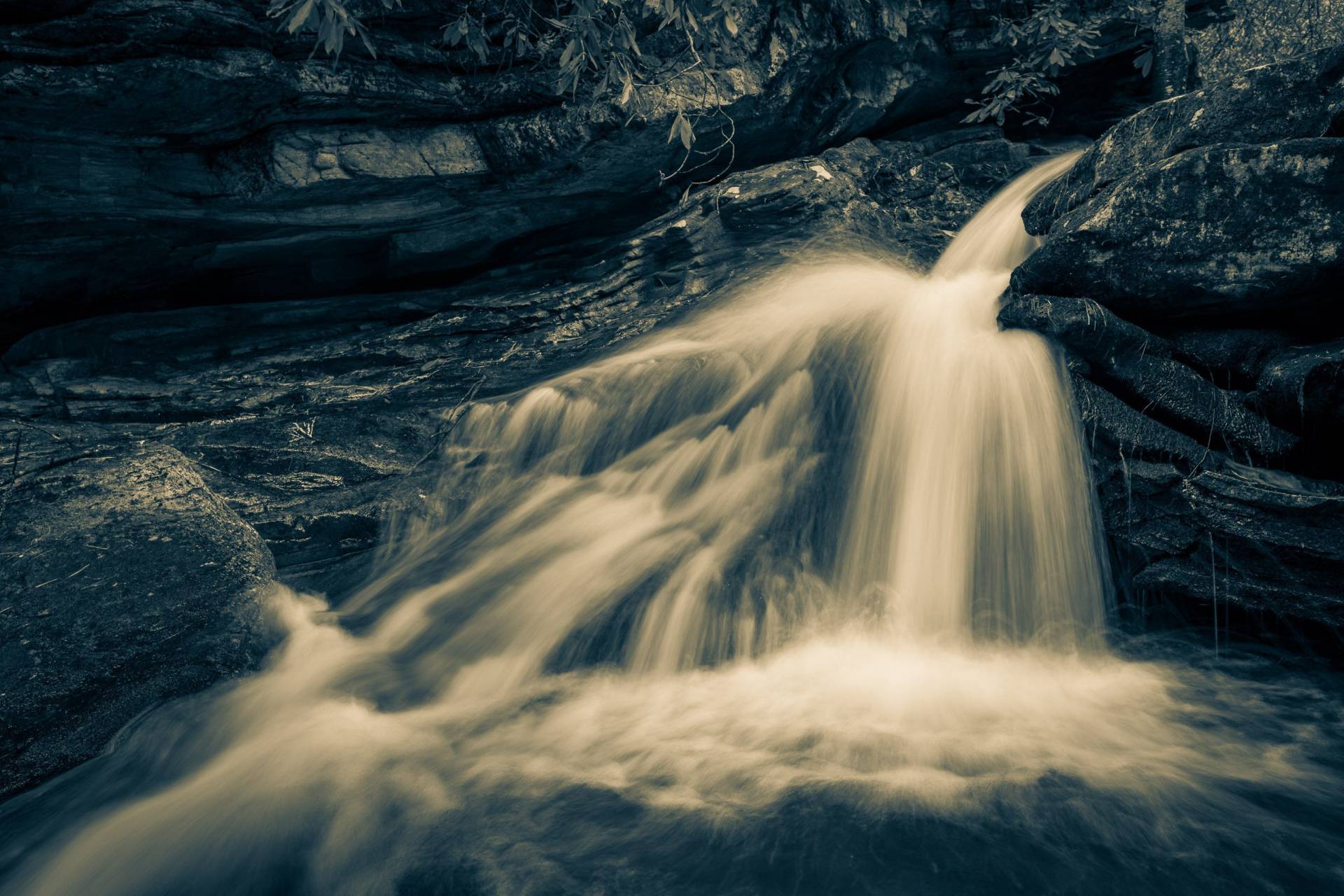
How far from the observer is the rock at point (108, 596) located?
3562 millimetres

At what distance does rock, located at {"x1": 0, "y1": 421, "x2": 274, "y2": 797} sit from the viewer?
3.56m

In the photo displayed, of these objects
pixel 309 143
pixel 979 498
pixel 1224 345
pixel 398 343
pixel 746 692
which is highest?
pixel 309 143

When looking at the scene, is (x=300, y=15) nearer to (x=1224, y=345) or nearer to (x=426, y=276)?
(x=426, y=276)

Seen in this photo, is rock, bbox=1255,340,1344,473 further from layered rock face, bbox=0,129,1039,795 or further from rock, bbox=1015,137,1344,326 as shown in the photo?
layered rock face, bbox=0,129,1039,795

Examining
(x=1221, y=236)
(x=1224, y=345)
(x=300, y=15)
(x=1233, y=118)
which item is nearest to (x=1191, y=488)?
(x=1224, y=345)

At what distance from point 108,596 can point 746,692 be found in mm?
3262

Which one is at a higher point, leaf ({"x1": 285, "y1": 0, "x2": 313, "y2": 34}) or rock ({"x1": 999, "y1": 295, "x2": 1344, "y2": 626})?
leaf ({"x1": 285, "y1": 0, "x2": 313, "y2": 34})

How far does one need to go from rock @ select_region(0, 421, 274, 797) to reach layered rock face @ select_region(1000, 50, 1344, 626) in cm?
488

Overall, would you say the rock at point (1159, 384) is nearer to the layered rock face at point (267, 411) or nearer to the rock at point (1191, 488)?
the rock at point (1191, 488)

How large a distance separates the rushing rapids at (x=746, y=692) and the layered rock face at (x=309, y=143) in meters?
2.51

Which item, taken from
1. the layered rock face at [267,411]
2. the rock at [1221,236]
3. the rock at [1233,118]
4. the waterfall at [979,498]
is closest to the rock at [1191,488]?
the waterfall at [979,498]

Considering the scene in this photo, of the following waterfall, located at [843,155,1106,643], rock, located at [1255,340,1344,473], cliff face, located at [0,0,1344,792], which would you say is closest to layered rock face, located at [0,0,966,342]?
cliff face, located at [0,0,1344,792]

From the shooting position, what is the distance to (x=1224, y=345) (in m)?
4.07

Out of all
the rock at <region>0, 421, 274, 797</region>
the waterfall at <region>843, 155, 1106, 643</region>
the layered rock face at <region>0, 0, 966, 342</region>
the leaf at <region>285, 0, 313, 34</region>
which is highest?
the layered rock face at <region>0, 0, 966, 342</region>
